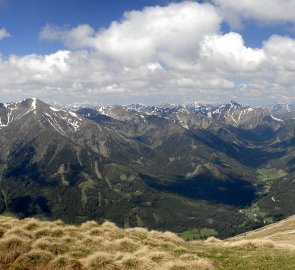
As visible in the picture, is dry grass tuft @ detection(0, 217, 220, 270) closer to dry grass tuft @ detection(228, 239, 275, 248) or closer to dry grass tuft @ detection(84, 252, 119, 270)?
dry grass tuft @ detection(84, 252, 119, 270)

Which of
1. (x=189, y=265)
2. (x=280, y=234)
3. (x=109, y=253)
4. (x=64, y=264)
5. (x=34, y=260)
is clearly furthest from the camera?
(x=280, y=234)

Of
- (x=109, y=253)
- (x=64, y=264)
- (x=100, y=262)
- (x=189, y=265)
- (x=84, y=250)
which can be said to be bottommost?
(x=84, y=250)

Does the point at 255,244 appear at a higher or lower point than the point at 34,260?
lower

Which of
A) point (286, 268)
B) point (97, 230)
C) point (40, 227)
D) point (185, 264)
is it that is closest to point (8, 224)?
point (40, 227)

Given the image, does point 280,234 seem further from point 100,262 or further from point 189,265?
point 100,262

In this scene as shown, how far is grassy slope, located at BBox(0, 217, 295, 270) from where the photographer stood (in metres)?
32.3

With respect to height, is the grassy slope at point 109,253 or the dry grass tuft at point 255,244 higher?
the grassy slope at point 109,253

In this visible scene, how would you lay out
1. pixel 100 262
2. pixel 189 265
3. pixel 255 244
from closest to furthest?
pixel 189 265
pixel 100 262
pixel 255 244

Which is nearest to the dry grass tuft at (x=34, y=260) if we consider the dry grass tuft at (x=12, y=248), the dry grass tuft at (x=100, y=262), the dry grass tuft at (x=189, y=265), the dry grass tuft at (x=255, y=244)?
the dry grass tuft at (x=12, y=248)

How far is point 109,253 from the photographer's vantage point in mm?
35906

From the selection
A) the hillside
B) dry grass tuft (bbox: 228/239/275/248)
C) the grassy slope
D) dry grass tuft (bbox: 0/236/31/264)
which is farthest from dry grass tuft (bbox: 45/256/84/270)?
the hillside

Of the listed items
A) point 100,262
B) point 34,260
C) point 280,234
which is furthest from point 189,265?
point 280,234

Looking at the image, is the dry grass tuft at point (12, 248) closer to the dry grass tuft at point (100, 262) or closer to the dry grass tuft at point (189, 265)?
the dry grass tuft at point (100, 262)

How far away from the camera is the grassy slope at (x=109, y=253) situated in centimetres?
3228
